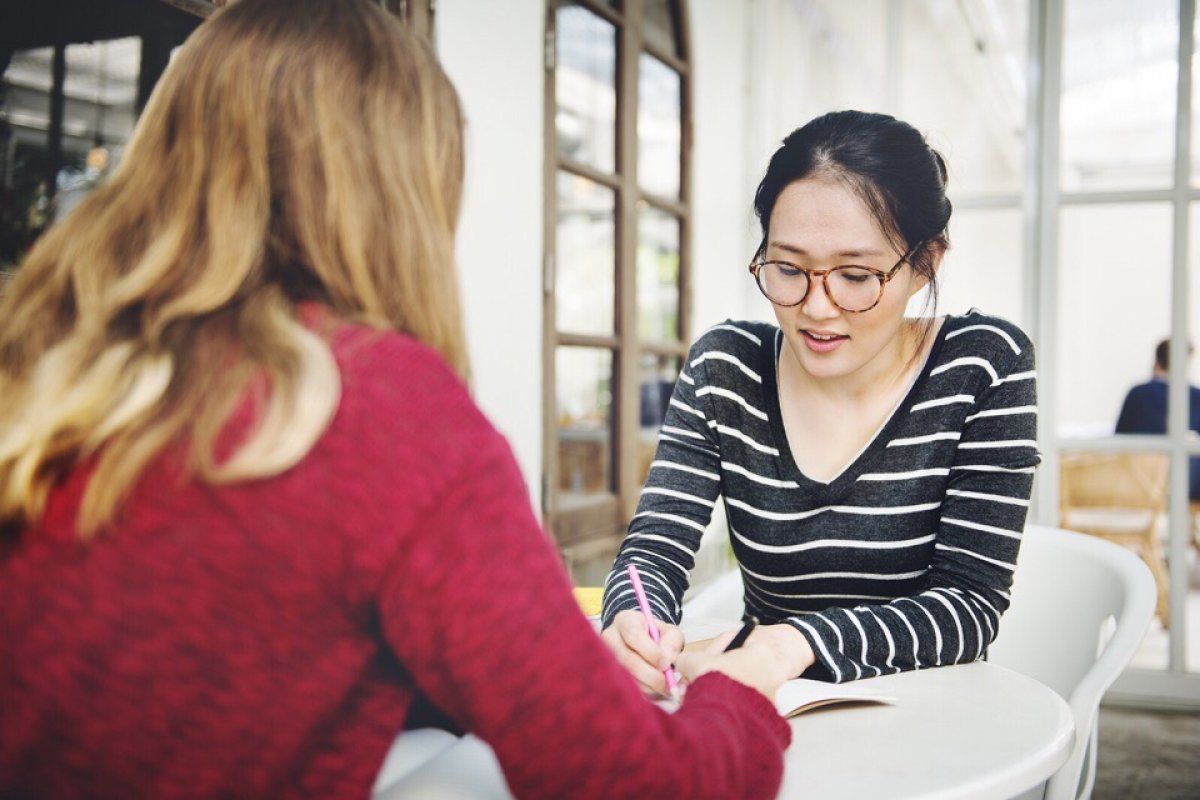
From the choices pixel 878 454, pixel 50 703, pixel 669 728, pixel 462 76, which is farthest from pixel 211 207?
pixel 462 76

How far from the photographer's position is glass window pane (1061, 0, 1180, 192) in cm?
330

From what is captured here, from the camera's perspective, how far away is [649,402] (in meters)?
3.96

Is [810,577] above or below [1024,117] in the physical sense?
below

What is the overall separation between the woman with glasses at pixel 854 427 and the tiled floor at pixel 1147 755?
1.72 meters

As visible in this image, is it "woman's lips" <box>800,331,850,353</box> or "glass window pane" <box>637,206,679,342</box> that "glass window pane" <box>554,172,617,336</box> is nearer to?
"glass window pane" <box>637,206,679,342</box>

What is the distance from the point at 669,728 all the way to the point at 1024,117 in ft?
11.0

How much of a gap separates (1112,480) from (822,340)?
8.06 ft

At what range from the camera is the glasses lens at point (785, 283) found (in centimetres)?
133

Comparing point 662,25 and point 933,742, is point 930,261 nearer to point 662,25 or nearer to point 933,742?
point 933,742

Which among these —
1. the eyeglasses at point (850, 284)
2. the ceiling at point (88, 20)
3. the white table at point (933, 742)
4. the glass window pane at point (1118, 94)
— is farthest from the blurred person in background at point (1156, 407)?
the ceiling at point (88, 20)

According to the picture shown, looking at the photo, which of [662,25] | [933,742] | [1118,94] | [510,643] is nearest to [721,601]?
[933,742]

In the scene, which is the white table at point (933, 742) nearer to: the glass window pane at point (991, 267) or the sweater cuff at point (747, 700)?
the sweater cuff at point (747, 700)

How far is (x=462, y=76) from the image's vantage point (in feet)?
8.68

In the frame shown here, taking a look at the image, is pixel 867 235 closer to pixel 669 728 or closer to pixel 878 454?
pixel 878 454
